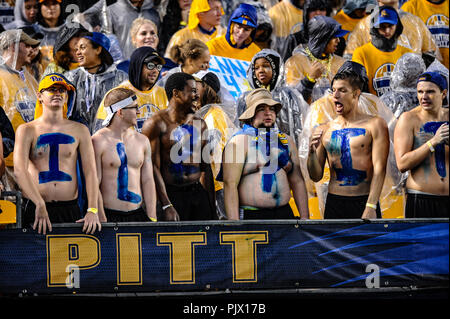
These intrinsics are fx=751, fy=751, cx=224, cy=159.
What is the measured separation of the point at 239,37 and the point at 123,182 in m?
2.74

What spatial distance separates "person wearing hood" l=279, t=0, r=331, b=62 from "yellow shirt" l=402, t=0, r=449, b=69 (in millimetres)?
1140

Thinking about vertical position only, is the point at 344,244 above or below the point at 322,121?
below

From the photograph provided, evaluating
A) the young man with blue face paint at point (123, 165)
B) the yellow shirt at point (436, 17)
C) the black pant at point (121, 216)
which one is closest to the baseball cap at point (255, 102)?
the young man with blue face paint at point (123, 165)

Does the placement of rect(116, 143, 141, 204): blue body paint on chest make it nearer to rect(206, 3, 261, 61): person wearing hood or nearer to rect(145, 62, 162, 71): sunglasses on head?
rect(145, 62, 162, 71): sunglasses on head

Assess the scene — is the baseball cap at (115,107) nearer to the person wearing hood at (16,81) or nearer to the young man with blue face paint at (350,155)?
the person wearing hood at (16,81)

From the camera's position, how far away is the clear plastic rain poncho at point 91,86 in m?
7.58

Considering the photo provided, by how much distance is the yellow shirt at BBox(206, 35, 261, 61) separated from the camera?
841 centimetres

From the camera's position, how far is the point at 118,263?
5891mm

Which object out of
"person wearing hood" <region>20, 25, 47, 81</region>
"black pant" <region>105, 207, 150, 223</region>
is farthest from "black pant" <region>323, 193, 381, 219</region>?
"person wearing hood" <region>20, 25, 47, 81</region>

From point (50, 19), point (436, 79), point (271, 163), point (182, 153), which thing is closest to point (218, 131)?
point (182, 153)
